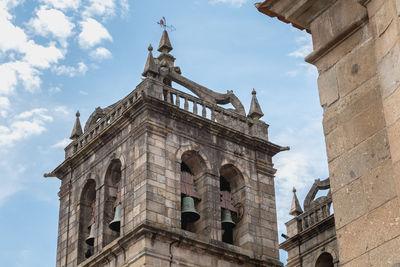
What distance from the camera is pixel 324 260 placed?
2512 centimetres

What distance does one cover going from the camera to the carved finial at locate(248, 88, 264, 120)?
2847 centimetres

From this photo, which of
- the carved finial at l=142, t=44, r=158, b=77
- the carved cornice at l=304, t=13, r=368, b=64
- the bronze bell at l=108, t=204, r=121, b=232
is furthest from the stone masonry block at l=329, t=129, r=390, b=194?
the carved finial at l=142, t=44, r=158, b=77

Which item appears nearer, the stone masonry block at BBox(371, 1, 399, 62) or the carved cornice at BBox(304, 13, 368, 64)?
the stone masonry block at BBox(371, 1, 399, 62)

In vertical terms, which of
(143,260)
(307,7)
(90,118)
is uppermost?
(90,118)

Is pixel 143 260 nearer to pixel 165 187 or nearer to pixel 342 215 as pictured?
pixel 165 187

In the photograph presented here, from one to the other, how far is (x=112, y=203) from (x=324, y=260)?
269 inches

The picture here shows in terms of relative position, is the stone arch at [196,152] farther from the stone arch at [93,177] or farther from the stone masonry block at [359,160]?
the stone masonry block at [359,160]

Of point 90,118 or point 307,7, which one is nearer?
point 307,7

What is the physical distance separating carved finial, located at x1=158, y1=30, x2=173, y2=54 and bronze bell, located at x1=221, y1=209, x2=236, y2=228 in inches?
271

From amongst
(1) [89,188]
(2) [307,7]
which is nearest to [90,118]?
(1) [89,188]

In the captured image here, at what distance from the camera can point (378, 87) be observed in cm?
788

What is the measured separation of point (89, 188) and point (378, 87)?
66.0 ft

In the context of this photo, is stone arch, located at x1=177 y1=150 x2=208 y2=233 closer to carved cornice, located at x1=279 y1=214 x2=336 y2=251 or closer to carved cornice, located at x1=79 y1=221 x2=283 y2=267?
carved cornice, located at x1=79 y1=221 x2=283 y2=267

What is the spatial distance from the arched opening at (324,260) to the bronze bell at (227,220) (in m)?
2.85
